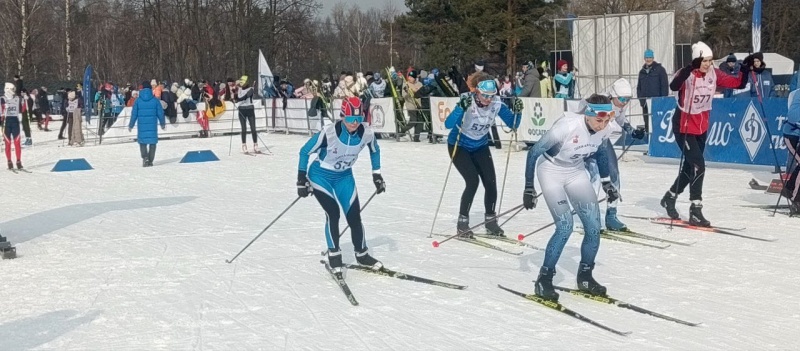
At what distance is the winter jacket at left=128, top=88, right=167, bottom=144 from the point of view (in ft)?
67.6

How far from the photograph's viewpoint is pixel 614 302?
7129mm

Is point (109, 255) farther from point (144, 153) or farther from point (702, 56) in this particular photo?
point (144, 153)

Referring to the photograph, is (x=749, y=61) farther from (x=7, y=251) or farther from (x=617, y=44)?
(x=617, y=44)

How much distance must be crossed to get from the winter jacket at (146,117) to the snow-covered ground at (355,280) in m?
5.85

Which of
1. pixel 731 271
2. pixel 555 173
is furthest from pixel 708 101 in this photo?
pixel 555 173

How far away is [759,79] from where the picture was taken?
1653 cm

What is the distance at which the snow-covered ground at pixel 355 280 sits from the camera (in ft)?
21.1

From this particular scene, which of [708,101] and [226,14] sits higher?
[226,14]

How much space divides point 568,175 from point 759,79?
10799 mm

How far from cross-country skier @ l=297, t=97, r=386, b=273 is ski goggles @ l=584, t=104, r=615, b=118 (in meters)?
2.05

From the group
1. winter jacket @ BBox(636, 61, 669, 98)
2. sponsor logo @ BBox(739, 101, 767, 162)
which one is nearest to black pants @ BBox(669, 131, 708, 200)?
sponsor logo @ BBox(739, 101, 767, 162)

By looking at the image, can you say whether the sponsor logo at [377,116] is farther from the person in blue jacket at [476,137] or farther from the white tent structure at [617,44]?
the person in blue jacket at [476,137]

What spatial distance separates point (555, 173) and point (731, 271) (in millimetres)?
2254

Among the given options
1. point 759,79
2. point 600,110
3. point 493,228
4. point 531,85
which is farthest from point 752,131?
point 600,110
